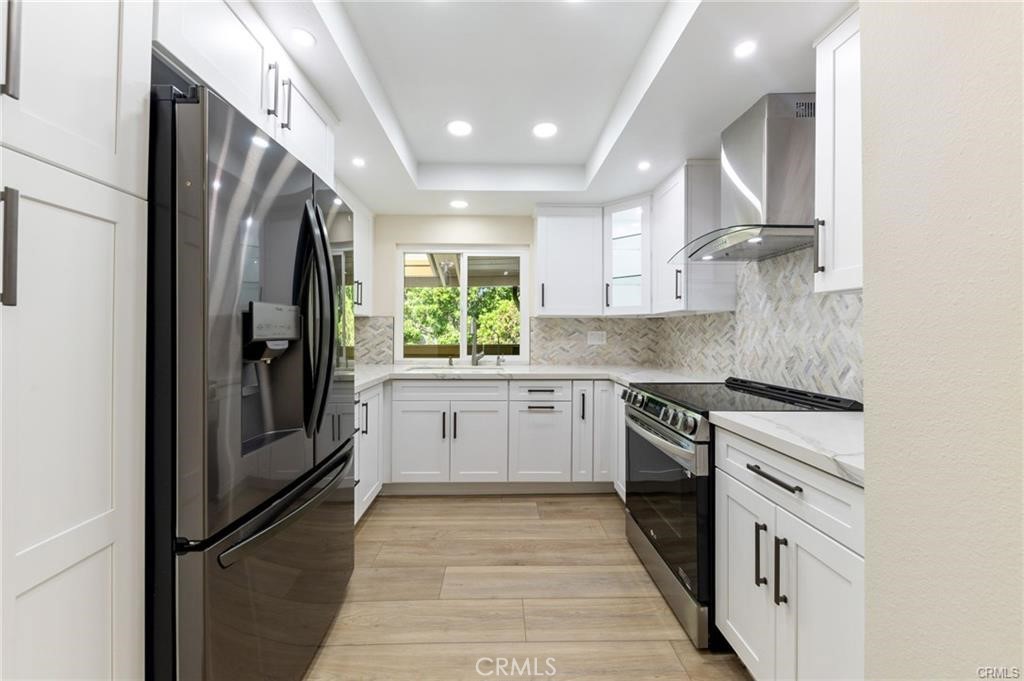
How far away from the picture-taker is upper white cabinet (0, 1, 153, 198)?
2.31 feet

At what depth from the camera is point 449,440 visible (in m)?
3.20

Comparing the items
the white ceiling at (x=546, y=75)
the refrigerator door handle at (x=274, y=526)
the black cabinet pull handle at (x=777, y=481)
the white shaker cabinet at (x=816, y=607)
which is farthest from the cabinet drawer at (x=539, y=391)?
the white shaker cabinet at (x=816, y=607)

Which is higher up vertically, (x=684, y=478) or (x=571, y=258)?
(x=571, y=258)

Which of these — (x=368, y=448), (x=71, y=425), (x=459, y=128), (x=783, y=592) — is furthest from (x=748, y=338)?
(x=71, y=425)

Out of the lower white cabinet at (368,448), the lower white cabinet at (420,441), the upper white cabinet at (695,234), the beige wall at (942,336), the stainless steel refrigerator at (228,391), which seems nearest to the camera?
the beige wall at (942,336)

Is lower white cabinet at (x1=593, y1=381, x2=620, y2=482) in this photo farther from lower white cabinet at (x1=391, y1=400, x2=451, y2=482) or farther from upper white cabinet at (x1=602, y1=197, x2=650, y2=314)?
lower white cabinet at (x1=391, y1=400, x2=451, y2=482)

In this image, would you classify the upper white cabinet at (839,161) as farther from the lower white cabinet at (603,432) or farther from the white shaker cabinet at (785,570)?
the lower white cabinet at (603,432)

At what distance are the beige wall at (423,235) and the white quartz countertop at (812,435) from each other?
9.06 feet

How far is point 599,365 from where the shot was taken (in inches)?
152

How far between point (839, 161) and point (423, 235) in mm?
3130

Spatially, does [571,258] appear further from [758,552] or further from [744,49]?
[758,552]

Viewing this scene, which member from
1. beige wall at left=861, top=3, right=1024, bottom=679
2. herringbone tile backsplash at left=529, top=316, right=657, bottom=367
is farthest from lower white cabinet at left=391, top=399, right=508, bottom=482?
beige wall at left=861, top=3, right=1024, bottom=679

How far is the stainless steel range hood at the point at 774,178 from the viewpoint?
1783 millimetres

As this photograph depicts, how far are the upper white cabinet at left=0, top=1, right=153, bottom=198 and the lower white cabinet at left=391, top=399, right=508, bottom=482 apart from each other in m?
2.42
